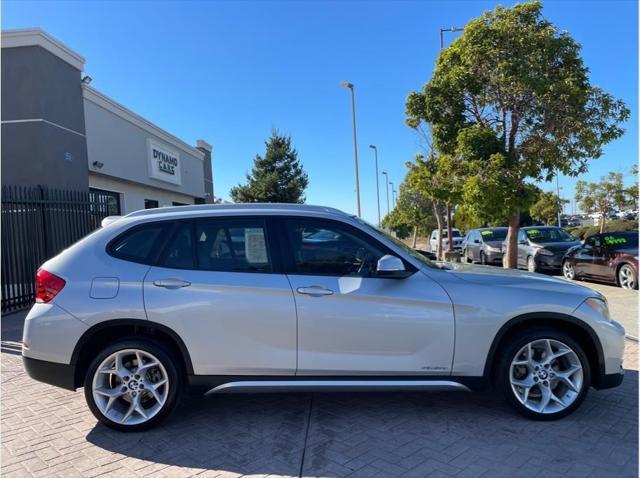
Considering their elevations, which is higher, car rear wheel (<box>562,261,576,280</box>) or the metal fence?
the metal fence

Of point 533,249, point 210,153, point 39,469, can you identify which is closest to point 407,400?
point 39,469

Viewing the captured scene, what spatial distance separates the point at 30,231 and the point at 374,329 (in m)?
8.65

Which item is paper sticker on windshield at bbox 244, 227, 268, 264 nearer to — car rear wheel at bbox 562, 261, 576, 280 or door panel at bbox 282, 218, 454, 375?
door panel at bbox 282, 218, 454, 375

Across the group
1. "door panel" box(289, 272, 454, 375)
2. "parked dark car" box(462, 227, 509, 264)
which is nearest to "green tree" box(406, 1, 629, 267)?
"parked dark car" box(462, 227, 509, 264)

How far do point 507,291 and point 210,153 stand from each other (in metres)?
28.4

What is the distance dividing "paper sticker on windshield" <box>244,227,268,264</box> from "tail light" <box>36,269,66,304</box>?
4.75 feet

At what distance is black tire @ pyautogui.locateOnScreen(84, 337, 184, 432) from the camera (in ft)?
11.7

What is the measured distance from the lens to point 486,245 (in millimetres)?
17047

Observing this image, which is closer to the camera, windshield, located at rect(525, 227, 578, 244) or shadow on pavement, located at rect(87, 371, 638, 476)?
shadow on pavement, located at rect(87, 371, 638, 476)

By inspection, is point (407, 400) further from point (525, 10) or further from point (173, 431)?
point (525, 10)

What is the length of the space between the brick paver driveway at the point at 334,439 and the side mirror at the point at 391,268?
1210mm

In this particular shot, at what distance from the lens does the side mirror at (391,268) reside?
345 centimetres

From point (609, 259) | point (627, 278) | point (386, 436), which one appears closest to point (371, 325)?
point (386, 436)

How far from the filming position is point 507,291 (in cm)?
361
